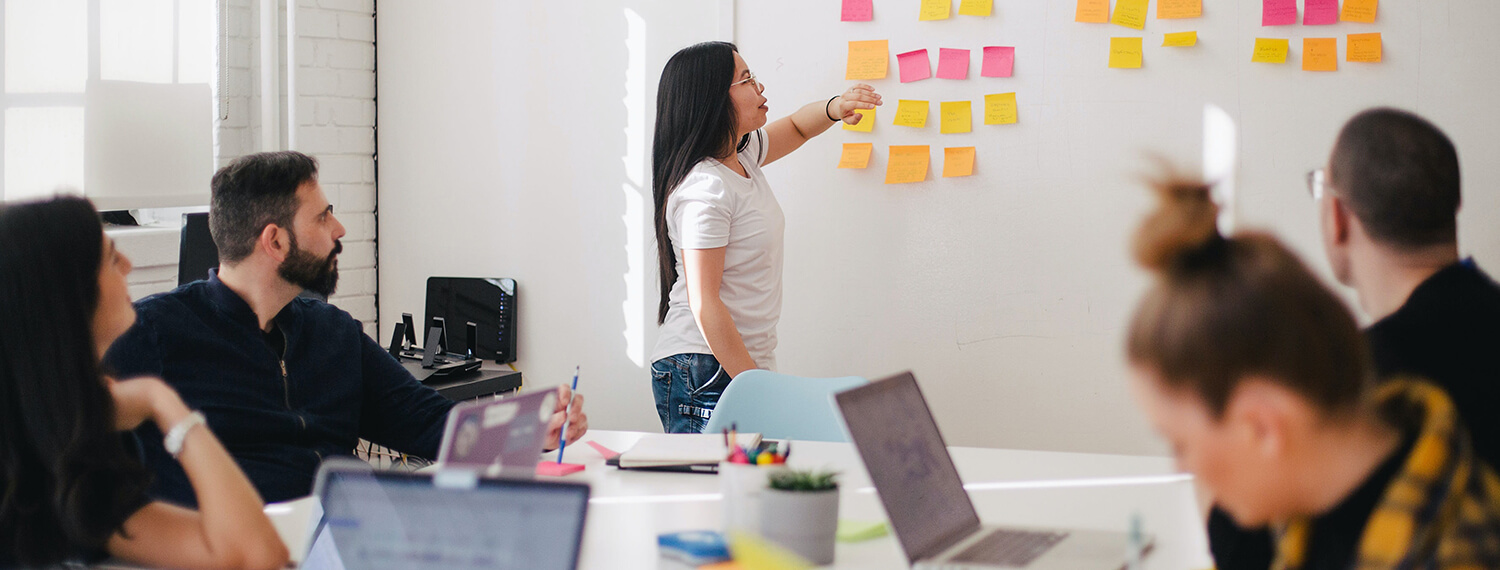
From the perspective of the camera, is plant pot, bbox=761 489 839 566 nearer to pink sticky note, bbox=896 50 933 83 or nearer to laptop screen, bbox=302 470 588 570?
laptop screen, bbox=302 470 588 570

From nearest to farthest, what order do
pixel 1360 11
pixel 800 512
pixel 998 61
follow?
pixel 800 512 → pixel 1360 11 → pixel 998 61

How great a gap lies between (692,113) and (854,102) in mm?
524

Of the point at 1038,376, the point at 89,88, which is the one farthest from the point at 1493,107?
the point at 89,88

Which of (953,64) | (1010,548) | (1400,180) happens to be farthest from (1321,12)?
(1010,548)

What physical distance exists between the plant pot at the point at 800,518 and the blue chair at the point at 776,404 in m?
0.94

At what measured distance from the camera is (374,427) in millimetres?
2219

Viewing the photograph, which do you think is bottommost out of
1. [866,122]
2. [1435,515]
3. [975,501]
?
[975,501]

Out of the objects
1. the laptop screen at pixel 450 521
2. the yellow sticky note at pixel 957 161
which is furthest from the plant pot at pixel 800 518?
the yellow sticky note at pixel 957 161

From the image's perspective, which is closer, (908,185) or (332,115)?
(908,185)

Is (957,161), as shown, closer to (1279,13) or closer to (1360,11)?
(1279,13)

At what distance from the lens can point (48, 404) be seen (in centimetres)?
127

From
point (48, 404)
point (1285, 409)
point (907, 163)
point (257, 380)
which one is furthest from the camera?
point (907, 163)

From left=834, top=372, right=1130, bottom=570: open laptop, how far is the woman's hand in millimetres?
1590

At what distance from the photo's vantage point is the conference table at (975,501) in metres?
1.49
